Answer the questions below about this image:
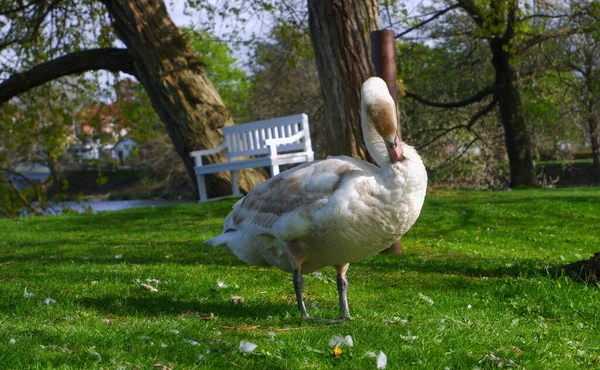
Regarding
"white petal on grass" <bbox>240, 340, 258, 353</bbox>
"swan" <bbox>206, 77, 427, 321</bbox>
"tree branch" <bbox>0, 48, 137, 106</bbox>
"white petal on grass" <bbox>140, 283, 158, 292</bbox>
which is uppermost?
"tree branch" <bbox>0, 48, 137, 106</bbox>

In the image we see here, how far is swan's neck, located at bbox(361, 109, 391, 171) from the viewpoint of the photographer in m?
5.62

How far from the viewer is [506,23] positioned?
25062 mm

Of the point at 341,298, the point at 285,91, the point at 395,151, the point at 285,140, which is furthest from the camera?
the point at 285,91

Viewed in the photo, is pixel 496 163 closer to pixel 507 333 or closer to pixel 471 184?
pixel 471 184

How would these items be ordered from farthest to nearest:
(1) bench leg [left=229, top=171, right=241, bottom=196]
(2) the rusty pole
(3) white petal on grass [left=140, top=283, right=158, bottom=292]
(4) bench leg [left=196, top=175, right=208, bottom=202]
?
(4) bench leg [left=196, top=175, right=208, bottom=202], (1) bench leg [left=229, top=171, right=241, bottom=196], (2) the rusty pole, (3) white petal on grass [left=140, top=283, right=158, bottom=292]

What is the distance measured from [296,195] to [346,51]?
5.11 metres

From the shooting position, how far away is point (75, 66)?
19906 millimetres

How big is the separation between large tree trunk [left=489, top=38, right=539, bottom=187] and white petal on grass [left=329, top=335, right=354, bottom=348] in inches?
928

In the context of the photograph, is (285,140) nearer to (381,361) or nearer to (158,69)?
(158,69)

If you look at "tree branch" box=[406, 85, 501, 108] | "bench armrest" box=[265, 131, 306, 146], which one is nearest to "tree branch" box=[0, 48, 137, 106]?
"bench armrest" box=[265, 131, 306, 146]

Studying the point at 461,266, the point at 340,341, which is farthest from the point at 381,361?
the point at 461,266

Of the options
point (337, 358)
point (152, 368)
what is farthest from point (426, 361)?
point (152, 368)

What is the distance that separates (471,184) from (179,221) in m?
20.7

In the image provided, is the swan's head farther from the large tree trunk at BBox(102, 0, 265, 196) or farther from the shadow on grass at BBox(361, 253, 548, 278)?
the large tree trunk at BBox(102, 0, 265, 196)
